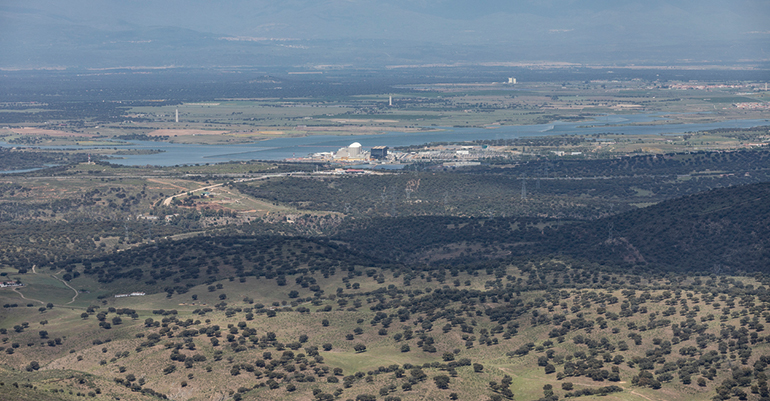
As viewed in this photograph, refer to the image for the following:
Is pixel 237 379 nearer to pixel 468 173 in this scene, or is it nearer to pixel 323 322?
pixel 323 322

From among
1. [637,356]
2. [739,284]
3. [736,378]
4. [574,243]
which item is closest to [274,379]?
[637,356]

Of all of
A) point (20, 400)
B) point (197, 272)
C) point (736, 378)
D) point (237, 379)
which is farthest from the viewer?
point (197, 272)

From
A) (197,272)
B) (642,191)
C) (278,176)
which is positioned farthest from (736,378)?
(278,176)

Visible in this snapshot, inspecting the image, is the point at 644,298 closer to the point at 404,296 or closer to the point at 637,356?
the point at 637,356

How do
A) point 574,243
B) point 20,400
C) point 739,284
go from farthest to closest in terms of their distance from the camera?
point 574,243 → point 739,284 → point 20,400

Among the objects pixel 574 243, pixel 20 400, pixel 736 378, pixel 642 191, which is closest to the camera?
pixel 20 400

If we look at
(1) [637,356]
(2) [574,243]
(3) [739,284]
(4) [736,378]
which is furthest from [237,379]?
(2) [574,243]

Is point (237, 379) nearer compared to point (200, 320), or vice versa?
point (237, 379)

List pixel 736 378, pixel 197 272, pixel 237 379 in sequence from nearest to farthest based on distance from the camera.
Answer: pixel 736 378 < pixel 237 379 < pixel 197 272

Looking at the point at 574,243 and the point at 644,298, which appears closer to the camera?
the point at 644,298
